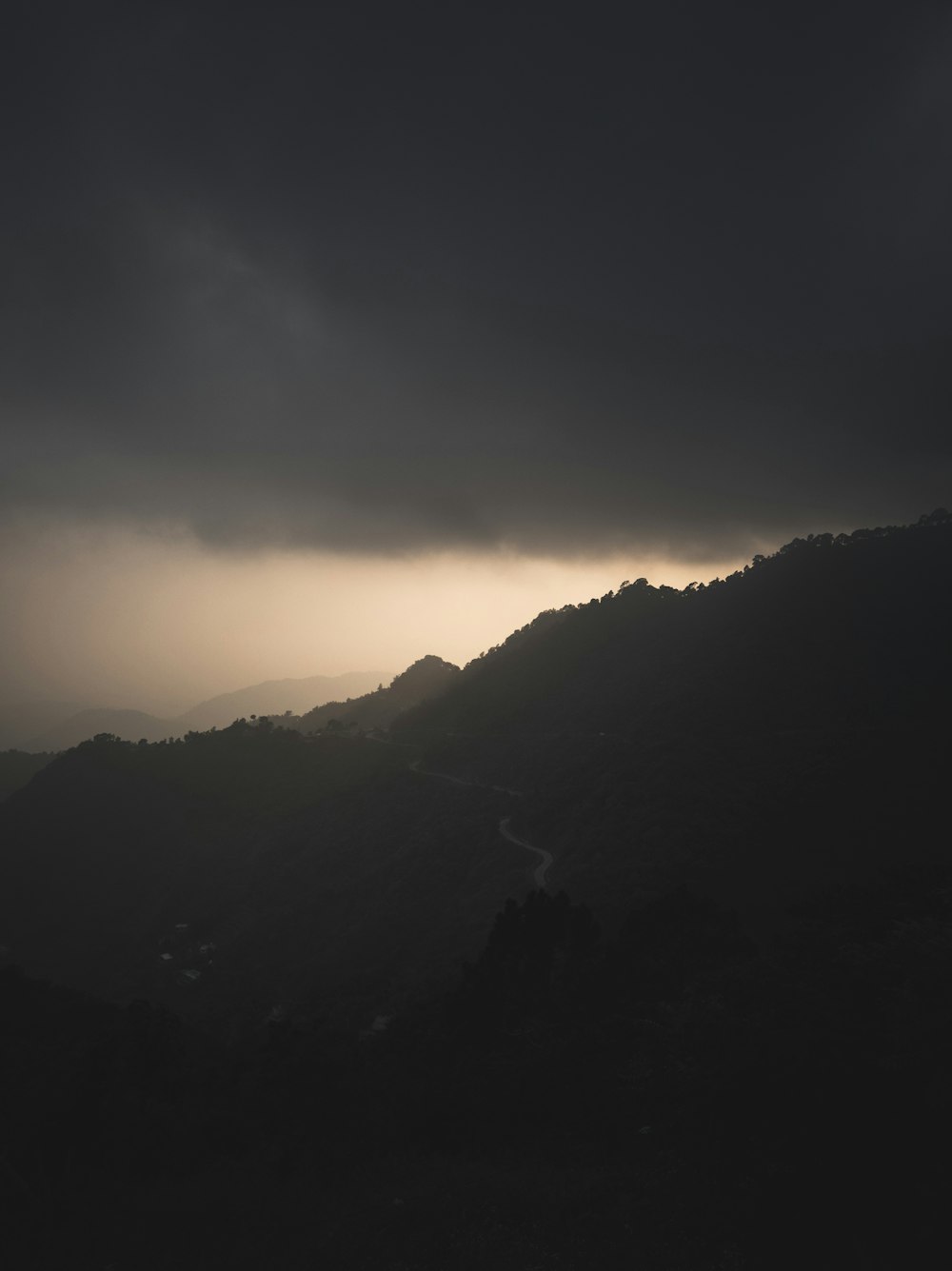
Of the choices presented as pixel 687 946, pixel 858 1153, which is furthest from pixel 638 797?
pixel 858 1153

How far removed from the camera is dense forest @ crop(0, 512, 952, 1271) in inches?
558

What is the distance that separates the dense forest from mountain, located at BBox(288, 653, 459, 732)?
70.8ft

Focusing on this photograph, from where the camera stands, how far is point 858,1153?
496 inches

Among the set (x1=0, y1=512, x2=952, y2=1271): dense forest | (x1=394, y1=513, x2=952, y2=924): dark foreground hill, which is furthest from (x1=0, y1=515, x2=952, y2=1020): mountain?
(x1=0, y1=512, x2=952, y2=1271): dense forest

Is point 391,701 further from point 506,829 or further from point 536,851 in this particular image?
point 536,851

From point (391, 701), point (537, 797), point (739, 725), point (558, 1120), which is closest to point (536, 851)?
point (537, 797)

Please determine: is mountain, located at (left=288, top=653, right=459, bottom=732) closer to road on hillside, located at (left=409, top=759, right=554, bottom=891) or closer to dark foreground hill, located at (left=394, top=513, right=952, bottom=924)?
dark foreground hill, located at (left=394, top=513, right=952, bottom=924)

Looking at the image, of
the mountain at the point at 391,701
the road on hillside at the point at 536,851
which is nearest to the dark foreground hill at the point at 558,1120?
the road on hillside at the point at 536,851

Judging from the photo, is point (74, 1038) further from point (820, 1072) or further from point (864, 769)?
point (864, 769)

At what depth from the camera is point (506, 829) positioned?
228ft

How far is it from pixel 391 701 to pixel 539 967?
117 metres

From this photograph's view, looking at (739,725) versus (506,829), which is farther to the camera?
(739,725)

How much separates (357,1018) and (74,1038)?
51.5ft

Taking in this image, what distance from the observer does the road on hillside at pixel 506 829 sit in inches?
2304
